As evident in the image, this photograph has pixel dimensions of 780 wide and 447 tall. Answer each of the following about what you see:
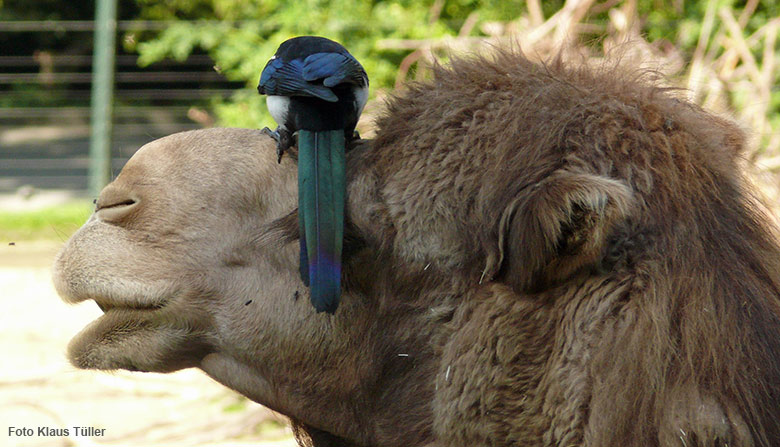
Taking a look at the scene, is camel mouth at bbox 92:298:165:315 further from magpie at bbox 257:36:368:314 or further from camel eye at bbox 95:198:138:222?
magpie at bbox 257:36:368:314

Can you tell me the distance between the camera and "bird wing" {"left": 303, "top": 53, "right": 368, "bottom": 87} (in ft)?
8.16

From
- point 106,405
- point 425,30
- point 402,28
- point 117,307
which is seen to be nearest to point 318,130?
point 117,307

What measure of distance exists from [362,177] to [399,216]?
15 centimetres

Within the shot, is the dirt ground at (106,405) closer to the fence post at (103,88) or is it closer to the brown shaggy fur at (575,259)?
the brown shaggy fur at (575,259)

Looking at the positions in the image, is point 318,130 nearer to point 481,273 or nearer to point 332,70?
point 332,70

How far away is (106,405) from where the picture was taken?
579 centimetres

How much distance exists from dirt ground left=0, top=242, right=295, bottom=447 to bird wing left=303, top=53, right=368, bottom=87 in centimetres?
275

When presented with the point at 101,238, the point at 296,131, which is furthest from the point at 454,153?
the point at 101,238

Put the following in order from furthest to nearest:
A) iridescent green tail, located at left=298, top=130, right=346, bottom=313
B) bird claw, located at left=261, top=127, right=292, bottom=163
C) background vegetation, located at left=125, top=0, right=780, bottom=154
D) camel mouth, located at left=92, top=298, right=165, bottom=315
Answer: background vegetation, located at left=125, top=0, right=780, bottom=154
bird claw, located at left=261, top=127, right=292, bottom=163
camel mouth, located at left=92, top=298, right=165, bottom=315
iridescent green tail, located at left=298, top=130, right=346, bottom=313

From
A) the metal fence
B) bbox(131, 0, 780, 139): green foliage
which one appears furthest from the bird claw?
the metal fence

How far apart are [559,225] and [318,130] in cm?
70

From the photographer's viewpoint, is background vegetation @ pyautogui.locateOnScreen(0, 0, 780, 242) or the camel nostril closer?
the camel nostril

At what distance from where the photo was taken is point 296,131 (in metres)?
2.41

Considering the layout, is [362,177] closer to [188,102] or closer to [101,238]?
[101,238]
